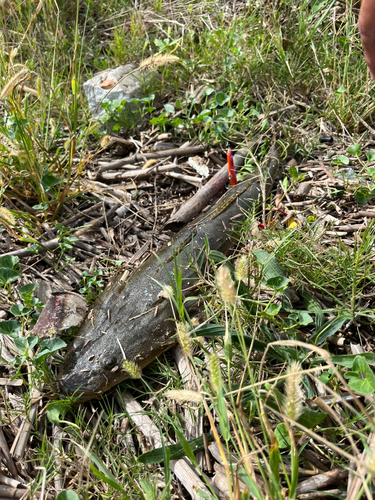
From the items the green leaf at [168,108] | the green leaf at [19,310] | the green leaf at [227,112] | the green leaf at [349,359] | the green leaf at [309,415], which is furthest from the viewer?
the green leaf at [168,108]

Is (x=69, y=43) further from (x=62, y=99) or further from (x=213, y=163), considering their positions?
(x=213, y=163)

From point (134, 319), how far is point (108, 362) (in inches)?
11.5

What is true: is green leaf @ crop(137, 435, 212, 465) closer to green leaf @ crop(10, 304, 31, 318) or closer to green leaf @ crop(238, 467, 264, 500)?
green leaf @ crop(238, 467, 264, 500)

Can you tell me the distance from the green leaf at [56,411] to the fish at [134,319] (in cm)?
7

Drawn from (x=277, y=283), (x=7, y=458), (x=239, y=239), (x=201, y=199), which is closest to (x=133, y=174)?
(x=201, y=199)

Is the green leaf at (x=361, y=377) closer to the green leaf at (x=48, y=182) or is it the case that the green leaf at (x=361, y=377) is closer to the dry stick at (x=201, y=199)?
the dry stick at (x=201, y=199)

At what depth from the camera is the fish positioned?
224cm

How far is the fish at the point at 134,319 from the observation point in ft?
7.36

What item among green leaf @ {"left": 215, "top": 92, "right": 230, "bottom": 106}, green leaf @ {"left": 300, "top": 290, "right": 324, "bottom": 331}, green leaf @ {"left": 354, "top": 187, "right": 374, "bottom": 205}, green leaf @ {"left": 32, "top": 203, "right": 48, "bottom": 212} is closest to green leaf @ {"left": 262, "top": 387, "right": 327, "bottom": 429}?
green leaf @ {"left": 300, "top": 290, "right": 324, "bottom": 331}

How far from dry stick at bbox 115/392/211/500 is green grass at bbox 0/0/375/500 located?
46 millimetres

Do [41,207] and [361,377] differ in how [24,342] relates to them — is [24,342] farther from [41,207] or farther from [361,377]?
[361,377]

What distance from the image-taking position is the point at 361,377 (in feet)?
5.85

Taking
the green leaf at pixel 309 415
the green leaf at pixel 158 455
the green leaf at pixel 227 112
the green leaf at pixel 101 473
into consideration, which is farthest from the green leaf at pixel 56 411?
the green leaf at pixel 227 112

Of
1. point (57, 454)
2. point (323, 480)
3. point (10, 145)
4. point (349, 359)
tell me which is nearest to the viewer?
point (323, 480)
